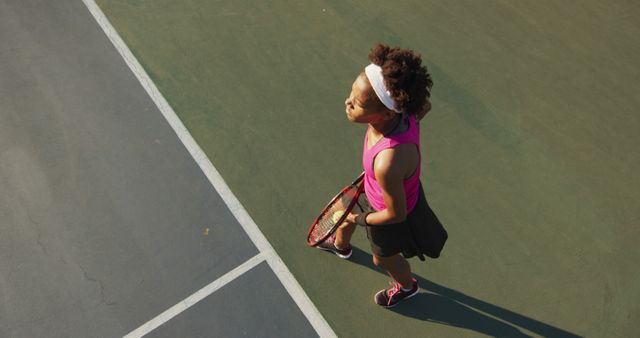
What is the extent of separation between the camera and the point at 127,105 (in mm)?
5203

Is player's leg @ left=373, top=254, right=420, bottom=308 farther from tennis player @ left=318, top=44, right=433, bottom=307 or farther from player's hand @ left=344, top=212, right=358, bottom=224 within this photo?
player's hand @ left=344, top=212, right=358, bottom=224

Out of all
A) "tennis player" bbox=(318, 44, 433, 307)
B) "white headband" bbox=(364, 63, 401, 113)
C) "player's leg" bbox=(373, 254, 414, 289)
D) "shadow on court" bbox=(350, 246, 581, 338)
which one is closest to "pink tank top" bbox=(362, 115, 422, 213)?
"tennis player" bbox=(318, 44, 433, 307)

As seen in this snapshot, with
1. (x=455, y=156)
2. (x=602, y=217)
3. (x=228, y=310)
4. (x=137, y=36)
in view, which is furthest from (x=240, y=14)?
(x=602, y=217)

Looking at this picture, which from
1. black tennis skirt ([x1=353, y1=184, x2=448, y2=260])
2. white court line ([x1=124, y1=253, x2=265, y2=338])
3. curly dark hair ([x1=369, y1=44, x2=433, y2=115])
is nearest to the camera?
curly dark hair ([x1=369, y1=44, x2=433, y2=115])

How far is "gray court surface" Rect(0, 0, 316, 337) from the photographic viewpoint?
397 centimetres

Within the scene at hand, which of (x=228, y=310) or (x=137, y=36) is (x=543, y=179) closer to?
(x=228, y=310)

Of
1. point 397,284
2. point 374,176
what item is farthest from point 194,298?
point 374,176

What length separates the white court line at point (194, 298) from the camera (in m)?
3.90

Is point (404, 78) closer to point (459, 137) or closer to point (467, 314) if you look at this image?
point (467, 314)

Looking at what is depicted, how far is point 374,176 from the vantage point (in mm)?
2955

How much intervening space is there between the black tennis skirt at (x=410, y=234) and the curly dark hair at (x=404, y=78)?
3.05 feet

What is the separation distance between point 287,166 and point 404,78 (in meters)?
2.51

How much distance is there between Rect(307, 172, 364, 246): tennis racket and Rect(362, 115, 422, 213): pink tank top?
25cm

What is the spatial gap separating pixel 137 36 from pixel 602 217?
554 cm
